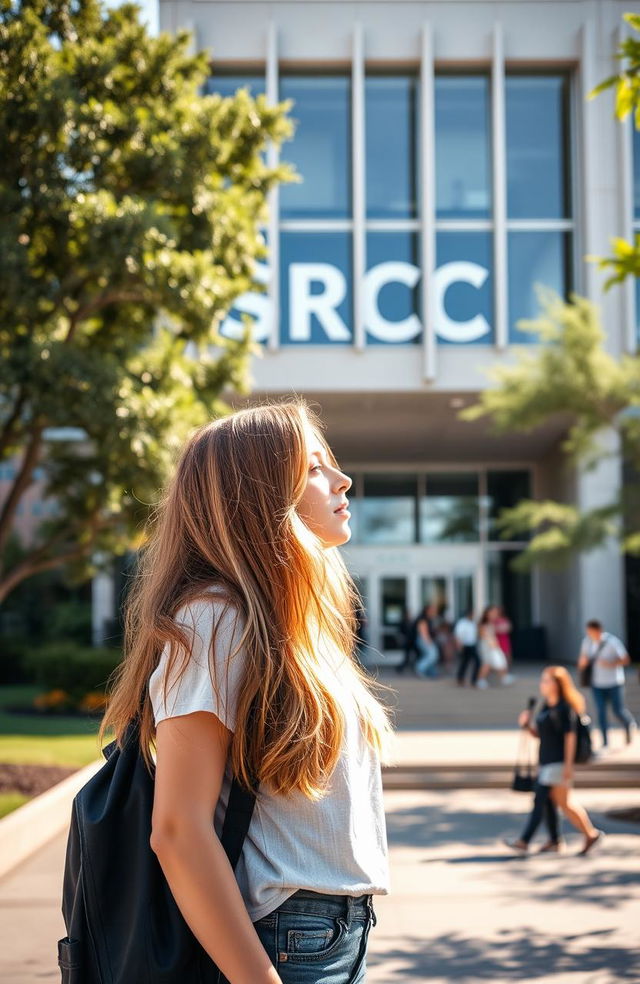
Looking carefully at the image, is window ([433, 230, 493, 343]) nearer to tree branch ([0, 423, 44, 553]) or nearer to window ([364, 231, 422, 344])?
window ([364, 231, 422, 344])

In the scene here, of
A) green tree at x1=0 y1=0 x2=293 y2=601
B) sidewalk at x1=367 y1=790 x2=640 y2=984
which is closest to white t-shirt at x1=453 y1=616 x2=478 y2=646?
sidewalk at x1=367 y1=790 x2=640 y2=984

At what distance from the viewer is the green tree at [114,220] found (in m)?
10.0

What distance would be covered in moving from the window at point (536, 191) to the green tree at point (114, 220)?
1621cm

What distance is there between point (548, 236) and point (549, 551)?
29.3ft

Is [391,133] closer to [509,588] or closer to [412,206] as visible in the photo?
[412,206]

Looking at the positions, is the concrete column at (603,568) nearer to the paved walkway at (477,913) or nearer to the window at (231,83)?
the window at (231,83)

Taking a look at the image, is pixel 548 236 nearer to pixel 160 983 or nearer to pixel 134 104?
pixel 134 104

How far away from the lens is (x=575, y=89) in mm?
27047

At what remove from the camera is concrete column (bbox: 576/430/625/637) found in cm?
2700

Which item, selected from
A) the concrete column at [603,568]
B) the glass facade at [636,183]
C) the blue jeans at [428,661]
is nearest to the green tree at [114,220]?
the blue jeans at [428,661]

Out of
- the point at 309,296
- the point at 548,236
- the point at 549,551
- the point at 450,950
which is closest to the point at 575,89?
the point at 548,236

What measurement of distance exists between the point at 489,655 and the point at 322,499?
835 inches

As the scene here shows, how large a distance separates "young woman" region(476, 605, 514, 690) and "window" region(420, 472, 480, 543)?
9.16 meters

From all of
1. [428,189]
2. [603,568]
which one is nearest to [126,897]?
[428,189]
